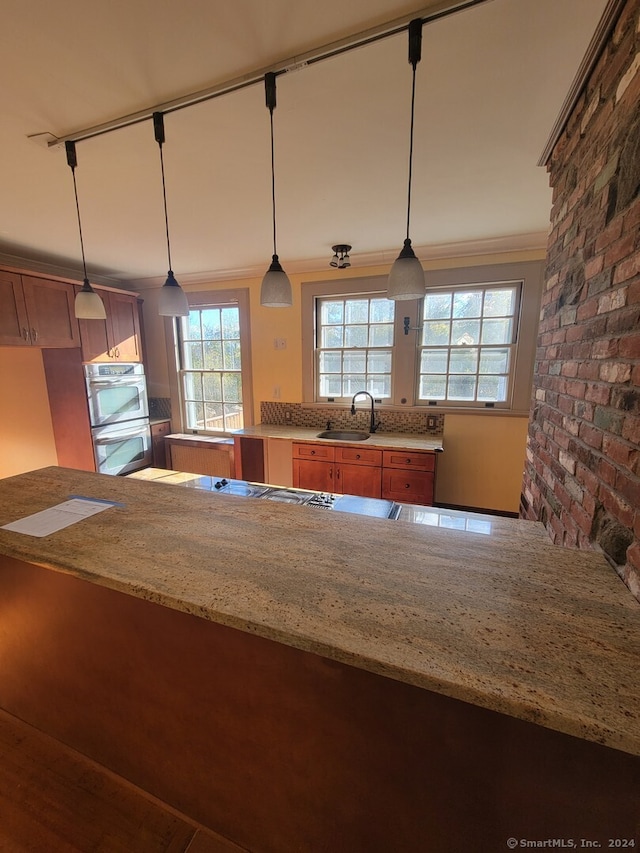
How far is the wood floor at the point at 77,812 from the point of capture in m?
0.97

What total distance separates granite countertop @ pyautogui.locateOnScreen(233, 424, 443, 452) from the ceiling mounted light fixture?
1594 mm

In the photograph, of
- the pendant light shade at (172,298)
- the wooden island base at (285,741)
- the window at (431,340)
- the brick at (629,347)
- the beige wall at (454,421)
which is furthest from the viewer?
the beige wall at (454,421)

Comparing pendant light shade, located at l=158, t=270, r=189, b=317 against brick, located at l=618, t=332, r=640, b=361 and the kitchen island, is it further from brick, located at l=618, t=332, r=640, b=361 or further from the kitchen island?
brick, located at l=618, t=332, r=640, b=361

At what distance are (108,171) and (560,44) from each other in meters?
1.97

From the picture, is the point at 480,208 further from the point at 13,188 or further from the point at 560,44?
the point at 13,188

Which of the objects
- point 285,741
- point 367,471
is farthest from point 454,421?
point 285,741

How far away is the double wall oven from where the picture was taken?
132 inches

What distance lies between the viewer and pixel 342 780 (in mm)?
775

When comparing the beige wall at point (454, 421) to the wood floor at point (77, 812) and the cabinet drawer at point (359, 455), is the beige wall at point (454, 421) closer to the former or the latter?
the cabinet drawer at point (359, 455)

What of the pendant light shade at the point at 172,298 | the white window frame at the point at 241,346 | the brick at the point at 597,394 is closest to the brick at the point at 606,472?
the brick at the point at 597,394

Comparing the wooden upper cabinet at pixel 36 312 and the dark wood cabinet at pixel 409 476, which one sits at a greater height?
the wooden upper cabinet at pixel 36 312

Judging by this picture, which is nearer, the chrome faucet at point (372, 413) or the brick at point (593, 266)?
the brick at point (593, 266)

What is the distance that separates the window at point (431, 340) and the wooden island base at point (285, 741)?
111 inches

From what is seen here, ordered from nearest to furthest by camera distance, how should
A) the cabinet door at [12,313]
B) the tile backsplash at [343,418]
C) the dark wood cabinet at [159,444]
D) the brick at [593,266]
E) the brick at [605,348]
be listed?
the brick at [605,348], the brick at [593,266], the cabinet door at [12,313], the tile backsplash at [343,418], the dark wood cabinet at [159,444]
